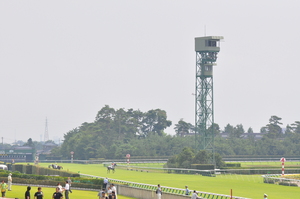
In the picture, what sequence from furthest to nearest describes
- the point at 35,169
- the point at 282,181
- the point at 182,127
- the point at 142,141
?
the point at 182,127
the point at 142,141
the point at 35,169
the point at 282,181

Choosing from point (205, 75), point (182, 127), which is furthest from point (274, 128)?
point (205, 75)

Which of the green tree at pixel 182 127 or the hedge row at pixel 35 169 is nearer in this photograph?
the hedge row at pixel 35 169

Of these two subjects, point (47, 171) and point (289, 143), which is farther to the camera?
point (289, 143)

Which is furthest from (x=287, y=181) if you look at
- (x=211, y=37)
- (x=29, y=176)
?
(x=211, y=37)

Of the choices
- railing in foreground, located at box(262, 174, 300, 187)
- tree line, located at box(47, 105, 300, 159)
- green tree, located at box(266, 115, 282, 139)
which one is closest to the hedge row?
railing in foreground, located at box(262, 174, 300, 187)

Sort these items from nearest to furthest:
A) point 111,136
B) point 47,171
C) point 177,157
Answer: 1. point 47,171
2. point 177,157
3. point 111,136

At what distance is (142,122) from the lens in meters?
164

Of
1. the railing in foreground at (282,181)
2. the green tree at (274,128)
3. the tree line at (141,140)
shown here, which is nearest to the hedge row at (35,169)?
the railing in foreground at (282,181)

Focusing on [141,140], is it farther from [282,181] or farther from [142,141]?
[282,181]

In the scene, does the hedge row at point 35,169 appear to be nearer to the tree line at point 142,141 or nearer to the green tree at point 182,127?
the tree line at point 142,141

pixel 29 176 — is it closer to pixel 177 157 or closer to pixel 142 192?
pixel 142 192

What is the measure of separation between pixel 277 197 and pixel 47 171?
114 ft

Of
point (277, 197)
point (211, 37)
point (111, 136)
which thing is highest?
point (211, 37)

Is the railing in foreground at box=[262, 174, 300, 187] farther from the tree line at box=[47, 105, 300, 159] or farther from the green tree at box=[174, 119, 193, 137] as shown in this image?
the green tree at box=[174, 119, 193, 137]
